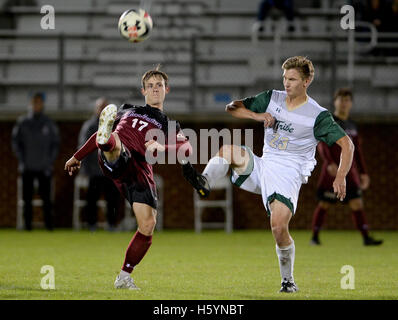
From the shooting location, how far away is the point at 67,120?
54.3ft

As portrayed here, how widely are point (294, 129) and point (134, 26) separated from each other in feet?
10.0

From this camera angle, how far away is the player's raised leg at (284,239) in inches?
274

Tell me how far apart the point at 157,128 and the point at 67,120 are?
945cm

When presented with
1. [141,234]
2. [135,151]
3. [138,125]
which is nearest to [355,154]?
[138,125]

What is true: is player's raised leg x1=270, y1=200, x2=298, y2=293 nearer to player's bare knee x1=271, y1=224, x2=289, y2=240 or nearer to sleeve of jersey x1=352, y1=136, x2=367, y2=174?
player's bare knee x1=271, y1=224, x2=289, y2=240

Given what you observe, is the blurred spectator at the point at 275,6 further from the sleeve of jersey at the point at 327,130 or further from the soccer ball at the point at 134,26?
the sleeve of jersey at the point at 327,130

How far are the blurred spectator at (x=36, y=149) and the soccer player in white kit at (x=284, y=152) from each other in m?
8.38

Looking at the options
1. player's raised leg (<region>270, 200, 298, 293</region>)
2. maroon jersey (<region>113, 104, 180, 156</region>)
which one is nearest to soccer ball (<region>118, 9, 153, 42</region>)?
maroon jersey (<region>113, 104, 180, 156</region>)

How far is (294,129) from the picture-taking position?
7238mm

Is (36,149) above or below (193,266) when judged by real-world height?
above

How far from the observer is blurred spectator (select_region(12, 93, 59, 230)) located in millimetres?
15195

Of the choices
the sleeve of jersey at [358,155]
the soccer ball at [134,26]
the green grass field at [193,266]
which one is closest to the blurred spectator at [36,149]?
the green grass field at [193,266]

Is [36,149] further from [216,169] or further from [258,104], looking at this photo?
[216,169]
